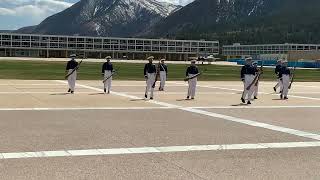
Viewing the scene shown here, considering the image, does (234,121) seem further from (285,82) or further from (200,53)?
(200,53)

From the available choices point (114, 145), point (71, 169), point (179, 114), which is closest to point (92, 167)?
point (71, 169)

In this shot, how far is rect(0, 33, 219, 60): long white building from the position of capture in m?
171

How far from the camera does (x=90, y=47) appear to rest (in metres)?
181

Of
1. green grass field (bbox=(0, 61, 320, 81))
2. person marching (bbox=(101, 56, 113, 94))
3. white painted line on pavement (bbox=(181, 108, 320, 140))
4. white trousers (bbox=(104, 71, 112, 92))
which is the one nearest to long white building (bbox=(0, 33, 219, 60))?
green grass field (bbox=(0, 61, 320, 81))

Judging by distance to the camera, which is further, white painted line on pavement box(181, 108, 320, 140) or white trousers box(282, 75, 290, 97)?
white trousers box(282, 75, 290, 97)

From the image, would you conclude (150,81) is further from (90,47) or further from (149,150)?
(90,47)

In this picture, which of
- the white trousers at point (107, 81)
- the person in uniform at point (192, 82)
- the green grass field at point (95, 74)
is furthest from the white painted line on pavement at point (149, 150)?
the green grass field at point (95, 74)

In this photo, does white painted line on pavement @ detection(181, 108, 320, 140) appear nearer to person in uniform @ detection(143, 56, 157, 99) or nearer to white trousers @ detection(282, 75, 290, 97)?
person in uniform @ detection(143, 56, 157, 99)

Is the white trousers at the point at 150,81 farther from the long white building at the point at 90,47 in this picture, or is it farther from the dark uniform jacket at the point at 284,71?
the long white building at the point at 90,47

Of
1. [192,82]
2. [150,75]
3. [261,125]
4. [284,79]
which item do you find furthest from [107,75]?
[261,125]

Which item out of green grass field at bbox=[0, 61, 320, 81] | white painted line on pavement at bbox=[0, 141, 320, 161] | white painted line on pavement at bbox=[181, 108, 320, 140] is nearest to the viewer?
white painted line on pavement at bbox=[0, 141, 320, 161]

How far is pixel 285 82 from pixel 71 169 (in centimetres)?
1802

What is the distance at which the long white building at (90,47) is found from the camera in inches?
6738

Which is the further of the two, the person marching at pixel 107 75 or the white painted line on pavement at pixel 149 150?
the person marching at pixel 107 75
